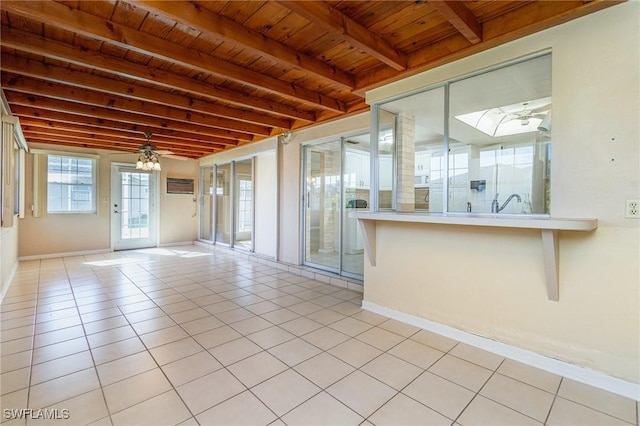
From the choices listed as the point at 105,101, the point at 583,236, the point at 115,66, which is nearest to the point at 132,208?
the point at 105,101

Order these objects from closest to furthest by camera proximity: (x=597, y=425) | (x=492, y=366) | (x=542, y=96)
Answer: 1. (x=597, y=425)
2. (x=492, y=366)
3. (x=542, y=96)

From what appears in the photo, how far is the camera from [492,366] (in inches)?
88.4

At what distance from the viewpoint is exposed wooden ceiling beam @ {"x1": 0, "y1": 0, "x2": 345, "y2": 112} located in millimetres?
2006

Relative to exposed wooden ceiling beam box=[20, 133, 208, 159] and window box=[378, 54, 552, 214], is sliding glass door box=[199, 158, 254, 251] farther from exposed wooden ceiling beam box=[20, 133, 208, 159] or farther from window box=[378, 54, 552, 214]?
window box=[378, 54, 552, 214]

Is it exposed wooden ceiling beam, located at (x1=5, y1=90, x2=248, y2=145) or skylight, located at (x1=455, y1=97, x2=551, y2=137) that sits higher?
exposed wooden ceiling beam, located at (x1=5, y1=90, x2=248, y2=145)

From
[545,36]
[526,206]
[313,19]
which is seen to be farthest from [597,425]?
[313,19]

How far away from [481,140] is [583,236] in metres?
1.54

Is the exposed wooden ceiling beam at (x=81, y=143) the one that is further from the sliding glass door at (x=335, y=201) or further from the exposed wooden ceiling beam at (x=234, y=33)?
the exposed wooden ceiling beam at (x=234, y=33)

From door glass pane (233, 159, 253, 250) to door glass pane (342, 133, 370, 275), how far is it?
2.77 meters

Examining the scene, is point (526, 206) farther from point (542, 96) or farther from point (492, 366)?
point (492, 366)

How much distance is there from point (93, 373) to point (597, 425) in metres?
3.16

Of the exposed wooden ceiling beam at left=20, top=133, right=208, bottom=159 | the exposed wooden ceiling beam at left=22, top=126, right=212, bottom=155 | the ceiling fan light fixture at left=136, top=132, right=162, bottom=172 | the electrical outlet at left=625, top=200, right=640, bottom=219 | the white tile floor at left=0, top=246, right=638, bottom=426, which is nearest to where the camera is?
the white tile floor at left=0, top=246, right=638, bottom=426

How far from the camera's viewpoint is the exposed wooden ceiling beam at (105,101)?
127 inches

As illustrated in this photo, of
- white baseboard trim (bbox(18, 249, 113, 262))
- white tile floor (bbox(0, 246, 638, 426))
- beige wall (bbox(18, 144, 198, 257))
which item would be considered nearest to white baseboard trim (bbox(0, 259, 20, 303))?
white tile floor (bbox(0, 246, 638, 426))
